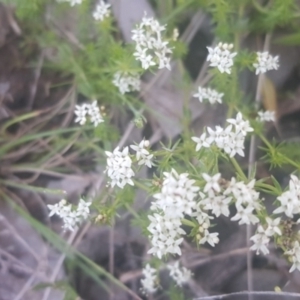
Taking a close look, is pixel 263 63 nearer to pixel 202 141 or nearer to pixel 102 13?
pixel 202 141

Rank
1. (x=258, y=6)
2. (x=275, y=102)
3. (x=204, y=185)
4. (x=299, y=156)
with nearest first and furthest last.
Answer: (x=204, y=185)
(x=299, y=156)
(x=258, y=6)
(x=275, y=102)

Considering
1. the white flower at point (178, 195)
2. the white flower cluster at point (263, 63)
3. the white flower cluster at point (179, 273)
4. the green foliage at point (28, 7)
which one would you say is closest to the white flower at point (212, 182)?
the white flower at point (178, 195)

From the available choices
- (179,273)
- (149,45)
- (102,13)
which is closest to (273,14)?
(149,45)

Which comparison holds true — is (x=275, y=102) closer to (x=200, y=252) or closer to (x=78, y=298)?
(x=200, y=252)

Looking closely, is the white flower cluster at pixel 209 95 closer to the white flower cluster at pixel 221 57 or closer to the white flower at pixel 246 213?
the white flower cluster at pixel 221 57

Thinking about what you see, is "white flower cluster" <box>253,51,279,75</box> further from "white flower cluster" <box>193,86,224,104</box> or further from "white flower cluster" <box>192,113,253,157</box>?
"white flower cluster" <box>192,113,253,157</box>

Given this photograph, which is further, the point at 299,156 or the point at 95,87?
the point at 95,87

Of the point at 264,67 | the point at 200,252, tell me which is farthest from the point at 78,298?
the point at 264,67
